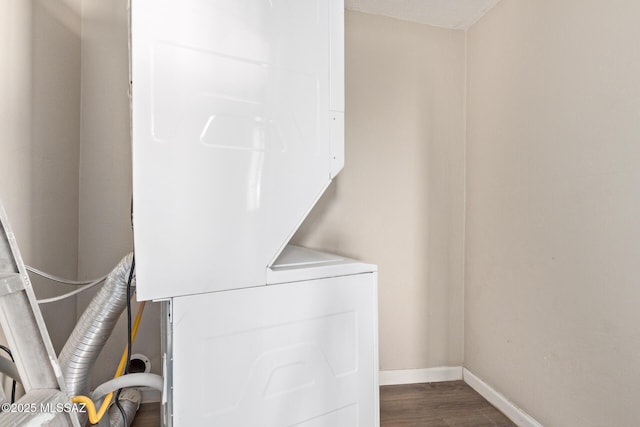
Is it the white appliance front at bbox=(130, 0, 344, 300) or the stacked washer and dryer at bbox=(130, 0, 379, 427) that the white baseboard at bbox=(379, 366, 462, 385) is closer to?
the stacked washer and dryer at bbox=(130, 0, 379, 427)

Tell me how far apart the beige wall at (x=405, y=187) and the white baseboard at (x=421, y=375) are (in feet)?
0.10

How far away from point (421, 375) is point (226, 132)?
1.84 metres

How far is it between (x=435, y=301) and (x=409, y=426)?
0.73m

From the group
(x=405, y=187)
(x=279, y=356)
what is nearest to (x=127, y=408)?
(x=279, y=356)

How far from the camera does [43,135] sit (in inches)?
51.1

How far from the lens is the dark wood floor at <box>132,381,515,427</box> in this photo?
5.07 ft

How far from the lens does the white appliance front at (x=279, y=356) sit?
854 millimetres

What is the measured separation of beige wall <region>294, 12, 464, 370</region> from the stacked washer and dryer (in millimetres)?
821

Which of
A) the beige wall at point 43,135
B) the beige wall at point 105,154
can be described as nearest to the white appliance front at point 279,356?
the beige wall at point 43,135

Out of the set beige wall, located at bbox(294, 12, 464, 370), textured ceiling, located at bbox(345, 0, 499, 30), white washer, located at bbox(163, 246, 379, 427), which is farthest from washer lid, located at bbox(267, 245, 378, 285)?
textured ceiling, located at bbox(345, 0, 499, 30)

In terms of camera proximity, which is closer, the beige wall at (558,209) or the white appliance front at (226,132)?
the white appliance front at (226,132)

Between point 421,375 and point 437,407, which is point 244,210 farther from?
point 421,375

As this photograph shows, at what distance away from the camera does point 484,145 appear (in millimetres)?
1843

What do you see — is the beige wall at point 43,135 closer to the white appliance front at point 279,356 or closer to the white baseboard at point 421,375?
the white appliance front at point 279,356
